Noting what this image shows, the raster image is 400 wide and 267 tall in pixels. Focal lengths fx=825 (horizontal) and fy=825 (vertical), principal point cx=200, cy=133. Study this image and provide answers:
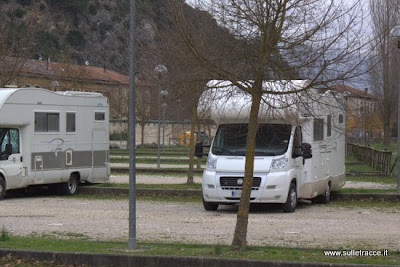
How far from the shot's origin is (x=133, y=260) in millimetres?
11500

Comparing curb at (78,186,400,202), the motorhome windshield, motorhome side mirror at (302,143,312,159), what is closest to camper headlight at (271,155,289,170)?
the motorhome windshield

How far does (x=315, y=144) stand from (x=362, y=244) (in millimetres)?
7319

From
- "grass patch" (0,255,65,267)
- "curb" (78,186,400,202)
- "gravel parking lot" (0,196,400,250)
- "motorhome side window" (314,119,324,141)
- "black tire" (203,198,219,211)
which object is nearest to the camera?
"grass patch" (0,255,65,267)

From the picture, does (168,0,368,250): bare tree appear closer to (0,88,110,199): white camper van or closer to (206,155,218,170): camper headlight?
(206,155,218,170): camper headlight

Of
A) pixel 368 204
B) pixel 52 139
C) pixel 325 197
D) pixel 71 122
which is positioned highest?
pixel 71 122

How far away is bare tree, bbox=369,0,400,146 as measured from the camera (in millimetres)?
12289

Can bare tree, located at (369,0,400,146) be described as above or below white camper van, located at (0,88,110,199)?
above

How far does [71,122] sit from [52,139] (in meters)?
1.08

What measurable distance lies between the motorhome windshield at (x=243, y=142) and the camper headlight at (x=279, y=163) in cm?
17

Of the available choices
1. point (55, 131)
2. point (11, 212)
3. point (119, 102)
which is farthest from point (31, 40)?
point (119, 102)

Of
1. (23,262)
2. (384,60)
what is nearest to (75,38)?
(384,60)

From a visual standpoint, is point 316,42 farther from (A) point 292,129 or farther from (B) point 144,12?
(A) point 292,129

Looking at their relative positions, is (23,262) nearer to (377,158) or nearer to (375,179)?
(375,179)

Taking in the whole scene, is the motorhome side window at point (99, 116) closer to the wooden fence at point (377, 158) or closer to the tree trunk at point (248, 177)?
the wooden fence at point (377, 158)
